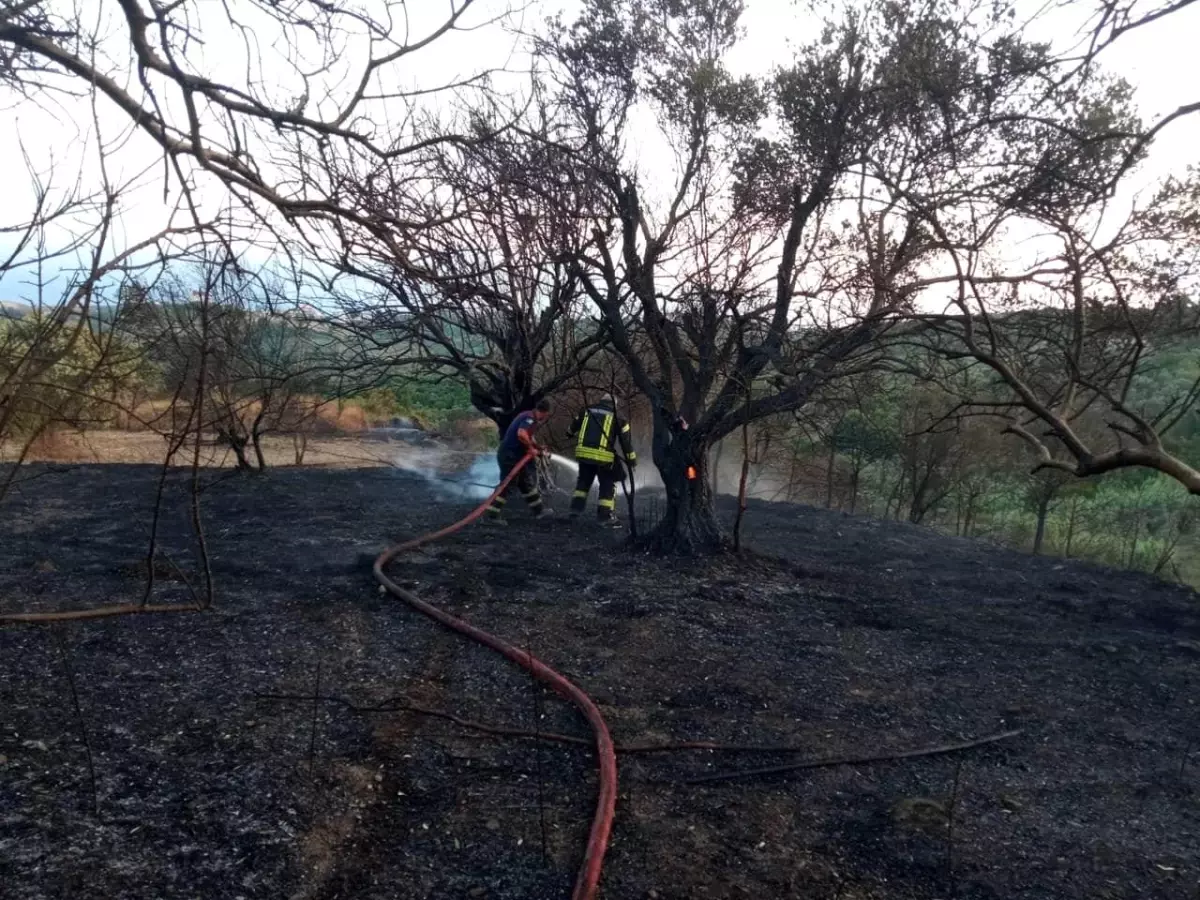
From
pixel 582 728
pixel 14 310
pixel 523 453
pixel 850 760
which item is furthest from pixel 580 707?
pixel 523 453

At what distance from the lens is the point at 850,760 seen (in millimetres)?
4336

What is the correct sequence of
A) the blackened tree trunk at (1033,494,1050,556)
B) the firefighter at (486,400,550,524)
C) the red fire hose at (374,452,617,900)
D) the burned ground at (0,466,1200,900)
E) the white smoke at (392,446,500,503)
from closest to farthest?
1. the red fire hose at (374,452,617,900)
2. the burned ground at (0,466,1200,900)
3. the firefighter at (486,400,550,524)
4. the blackened tree trunk at (1033,494,1050,556)
5. the white smoke at (392,446,500,503)

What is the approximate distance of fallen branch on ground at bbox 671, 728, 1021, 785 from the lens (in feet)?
13.4

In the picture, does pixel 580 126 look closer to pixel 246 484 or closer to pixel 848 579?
pixel 848 579

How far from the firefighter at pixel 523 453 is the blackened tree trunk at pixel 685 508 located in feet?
6.25

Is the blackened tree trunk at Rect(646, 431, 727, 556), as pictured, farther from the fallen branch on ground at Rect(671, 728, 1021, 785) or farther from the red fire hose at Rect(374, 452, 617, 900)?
the fallen branch on ground at Rect(671, 728, 1021, 785)

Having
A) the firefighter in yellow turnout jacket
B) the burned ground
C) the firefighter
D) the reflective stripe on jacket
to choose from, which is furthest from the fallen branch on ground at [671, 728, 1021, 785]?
the firefighter

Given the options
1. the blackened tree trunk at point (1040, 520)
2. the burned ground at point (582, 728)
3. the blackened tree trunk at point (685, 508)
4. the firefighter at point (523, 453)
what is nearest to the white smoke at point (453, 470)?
the firefighter at point (523, 453)

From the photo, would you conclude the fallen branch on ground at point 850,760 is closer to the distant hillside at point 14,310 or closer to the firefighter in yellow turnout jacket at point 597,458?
the distant hillside at point 14,310

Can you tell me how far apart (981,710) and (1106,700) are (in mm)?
920

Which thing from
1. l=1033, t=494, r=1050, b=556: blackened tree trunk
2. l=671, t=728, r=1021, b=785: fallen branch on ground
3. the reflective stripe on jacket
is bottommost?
l=671, t=728, r=1021, b=785: fallen branch on ground

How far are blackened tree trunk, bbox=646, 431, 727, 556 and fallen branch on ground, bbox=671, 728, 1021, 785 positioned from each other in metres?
4.07

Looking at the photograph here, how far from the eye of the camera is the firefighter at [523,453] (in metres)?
10.1

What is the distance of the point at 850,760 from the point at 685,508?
175 inches
